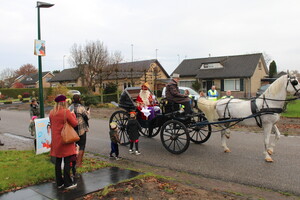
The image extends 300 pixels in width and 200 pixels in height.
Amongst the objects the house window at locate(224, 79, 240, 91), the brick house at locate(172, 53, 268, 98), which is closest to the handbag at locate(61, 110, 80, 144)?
the brick house at locate(172, 53, 268, 98)

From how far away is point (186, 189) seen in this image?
15.4 ft

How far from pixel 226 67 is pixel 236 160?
A: 30.5 meters

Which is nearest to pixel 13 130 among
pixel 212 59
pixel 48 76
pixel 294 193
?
pixel 294 193

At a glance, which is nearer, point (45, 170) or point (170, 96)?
point (45, 170)

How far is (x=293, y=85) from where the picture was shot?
20.6 ft

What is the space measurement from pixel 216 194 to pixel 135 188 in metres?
1.46

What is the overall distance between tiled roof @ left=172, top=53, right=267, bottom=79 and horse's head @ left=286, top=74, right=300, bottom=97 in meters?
27.0

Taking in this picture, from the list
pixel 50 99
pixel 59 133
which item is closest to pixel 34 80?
pixel 50 99

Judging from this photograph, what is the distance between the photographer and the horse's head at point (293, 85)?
6254 millimetres

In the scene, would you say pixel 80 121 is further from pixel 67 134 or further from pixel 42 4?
pixel 42 4

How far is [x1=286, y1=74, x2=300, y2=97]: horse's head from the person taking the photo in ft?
20.5

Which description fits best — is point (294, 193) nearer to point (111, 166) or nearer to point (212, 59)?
point (111, 166)

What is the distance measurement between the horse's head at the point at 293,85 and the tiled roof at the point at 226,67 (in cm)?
2697

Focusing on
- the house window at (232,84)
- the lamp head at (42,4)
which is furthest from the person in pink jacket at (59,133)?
the house window at (232,84)
